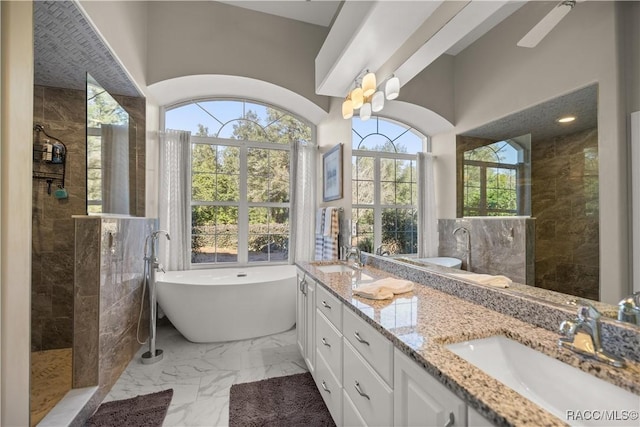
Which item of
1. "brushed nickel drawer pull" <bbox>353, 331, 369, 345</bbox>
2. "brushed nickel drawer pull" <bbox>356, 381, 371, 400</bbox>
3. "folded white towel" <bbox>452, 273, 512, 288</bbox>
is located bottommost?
"brushed nickel drawer pull" <bbox>356, 381, 371, 400</bbox>

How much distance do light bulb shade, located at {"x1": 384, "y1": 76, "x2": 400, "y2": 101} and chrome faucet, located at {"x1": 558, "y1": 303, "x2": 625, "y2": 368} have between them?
62.0 inches

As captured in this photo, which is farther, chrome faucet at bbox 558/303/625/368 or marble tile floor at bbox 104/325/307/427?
marble tile floor at bbox 104/325/307/427

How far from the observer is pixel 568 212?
880 mm

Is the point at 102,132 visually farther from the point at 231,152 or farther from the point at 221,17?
the point at 221,17

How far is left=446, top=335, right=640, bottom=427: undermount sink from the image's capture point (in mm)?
625

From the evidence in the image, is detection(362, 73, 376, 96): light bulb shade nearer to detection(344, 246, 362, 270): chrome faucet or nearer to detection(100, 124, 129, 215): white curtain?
detection(344, 246, 362, 270): chrome faucet

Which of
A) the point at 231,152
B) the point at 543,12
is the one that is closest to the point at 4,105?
the point at 543,12

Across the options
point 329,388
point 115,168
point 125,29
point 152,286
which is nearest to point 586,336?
point 329,388

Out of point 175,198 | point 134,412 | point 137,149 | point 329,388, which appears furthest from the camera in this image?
point 175,198

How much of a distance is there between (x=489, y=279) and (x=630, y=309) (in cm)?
45

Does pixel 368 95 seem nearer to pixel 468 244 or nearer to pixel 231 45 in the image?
pixel 468 244

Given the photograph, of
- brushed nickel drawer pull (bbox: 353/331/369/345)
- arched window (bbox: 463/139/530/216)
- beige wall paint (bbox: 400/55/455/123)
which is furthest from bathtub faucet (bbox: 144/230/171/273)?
arched window (bbox: 463/139/530/216)

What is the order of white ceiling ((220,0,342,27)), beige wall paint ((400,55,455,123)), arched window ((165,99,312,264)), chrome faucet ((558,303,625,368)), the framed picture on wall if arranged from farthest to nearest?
arched window ((165,99,312,264)) < white ceiling ((220,0,342,27)) < the framed picture on wall < beige wall paint ((400,55,455,123)) < chrome faucet ((558,303,625,368))

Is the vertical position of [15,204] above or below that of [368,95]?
below
